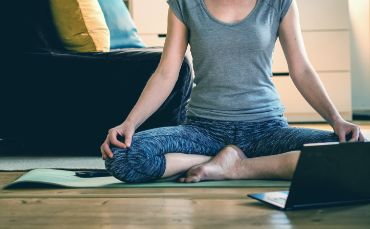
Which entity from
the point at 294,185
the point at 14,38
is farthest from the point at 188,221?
the point at 14,38

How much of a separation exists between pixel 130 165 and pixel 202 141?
232mm

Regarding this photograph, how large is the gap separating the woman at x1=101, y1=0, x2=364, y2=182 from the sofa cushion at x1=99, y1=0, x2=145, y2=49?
1679 mm

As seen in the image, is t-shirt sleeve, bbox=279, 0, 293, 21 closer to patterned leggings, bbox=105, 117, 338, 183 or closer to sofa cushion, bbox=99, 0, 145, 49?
patterned leggings, bbox=105, 117, 338, 183

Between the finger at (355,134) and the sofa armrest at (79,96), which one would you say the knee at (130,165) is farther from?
the sofa armrest at (79,96)

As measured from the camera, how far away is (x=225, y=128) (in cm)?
203

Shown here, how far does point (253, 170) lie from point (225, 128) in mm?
145

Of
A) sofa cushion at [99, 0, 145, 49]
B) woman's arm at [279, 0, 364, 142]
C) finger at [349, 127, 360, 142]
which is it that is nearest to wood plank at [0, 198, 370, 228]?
finger at [349, 127, 360, 142]

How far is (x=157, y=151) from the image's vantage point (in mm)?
1969

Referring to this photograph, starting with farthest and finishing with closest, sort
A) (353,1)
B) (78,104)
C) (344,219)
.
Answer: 1. (353,1)
2. (78,104)
3. (344,219)

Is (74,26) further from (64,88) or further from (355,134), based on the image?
(355,134)

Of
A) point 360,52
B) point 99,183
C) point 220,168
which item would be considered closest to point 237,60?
point 220,168

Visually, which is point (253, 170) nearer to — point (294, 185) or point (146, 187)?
point (146, 187)

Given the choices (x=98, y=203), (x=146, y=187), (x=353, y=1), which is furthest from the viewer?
(x=353, y=1)

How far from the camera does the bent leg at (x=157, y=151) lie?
1.92 metres
